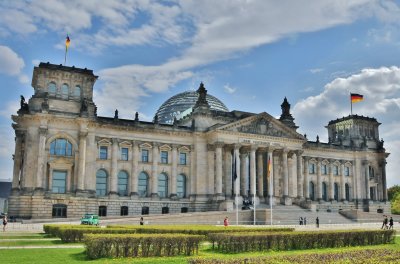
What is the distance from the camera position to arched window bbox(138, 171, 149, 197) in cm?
7319

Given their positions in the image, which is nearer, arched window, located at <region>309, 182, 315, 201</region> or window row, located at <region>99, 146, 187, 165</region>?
window row, located at <region>99, 146, 187, 165</region>

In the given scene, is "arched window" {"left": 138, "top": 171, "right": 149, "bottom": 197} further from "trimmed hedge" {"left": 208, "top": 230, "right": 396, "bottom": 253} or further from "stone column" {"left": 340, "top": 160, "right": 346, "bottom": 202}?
"stone column" {"left": 340, "top": 160, "right": 346, "bottom": 202}

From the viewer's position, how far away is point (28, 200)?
6188cm

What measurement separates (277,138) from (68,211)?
125 ft

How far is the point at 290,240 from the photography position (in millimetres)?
29281

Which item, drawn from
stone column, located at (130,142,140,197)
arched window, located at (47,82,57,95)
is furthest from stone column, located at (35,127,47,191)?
stone column, located at (130,142,140,197)

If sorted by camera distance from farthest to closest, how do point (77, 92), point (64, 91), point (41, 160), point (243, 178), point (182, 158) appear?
1. point (243, 178)
2. point (182, 158)
3. point (77, 92)
4. point (64, 91)
5. point (41, 160)

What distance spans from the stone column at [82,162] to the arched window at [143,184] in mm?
10489

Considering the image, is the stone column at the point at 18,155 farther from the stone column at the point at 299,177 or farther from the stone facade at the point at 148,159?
the stone column at the point at 299,177

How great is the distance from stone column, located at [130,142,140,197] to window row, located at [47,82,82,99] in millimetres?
12318

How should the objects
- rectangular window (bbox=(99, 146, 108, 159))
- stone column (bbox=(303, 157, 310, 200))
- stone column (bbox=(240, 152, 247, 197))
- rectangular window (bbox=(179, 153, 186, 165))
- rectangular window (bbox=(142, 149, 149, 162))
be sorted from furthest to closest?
stone column (bbox=(303, 157, 310, 200)) < stone column (bbox=(240, 152, 247, 197)) < rectangular window (bbox=(179, 153, 186, 165)) < rectangular window (bbox=(142, 149, 149, 162)) < rectangular window (bbox=(99, 146, 108, 159))

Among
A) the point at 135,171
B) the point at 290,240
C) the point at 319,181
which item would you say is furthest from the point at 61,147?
the point at 319,181

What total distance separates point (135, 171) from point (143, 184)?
9.46 ft

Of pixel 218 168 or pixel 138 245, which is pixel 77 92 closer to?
pixel 218 168
